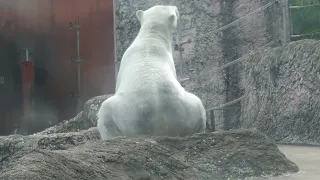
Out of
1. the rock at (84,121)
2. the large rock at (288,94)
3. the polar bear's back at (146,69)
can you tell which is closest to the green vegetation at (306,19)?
the large rock at (288,94)

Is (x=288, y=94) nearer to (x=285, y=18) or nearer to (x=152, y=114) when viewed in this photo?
(x=285, y=18)

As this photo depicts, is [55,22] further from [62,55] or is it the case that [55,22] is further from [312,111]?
[312,111]

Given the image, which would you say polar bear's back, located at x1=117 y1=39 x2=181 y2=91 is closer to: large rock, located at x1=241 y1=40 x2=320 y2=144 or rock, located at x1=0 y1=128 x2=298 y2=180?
rock, located at x1=0 y1=128 x2=298 y2=180

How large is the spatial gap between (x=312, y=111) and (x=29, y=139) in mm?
2514

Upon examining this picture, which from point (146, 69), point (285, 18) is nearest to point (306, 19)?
point (285, 18)

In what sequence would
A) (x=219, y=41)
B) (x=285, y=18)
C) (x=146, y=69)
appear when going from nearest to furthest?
(x=146, y=69) → (x=285, y=18) → (x=219, y=41)

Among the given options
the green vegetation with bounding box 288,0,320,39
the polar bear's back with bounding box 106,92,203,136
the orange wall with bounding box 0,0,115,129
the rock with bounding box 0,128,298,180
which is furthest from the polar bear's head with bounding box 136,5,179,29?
the orange wall with bounding box 0,0,115,129

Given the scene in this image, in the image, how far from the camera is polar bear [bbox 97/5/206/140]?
395 cm

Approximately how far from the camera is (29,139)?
4008 mm

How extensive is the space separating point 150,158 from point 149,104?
850 mm

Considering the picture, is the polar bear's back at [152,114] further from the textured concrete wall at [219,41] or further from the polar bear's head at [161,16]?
the textured concrete wall at [219,41]

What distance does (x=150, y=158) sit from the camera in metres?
3.11

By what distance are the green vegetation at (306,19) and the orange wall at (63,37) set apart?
3162 millimetres

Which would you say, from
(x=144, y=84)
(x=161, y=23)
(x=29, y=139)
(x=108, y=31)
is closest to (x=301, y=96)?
(x=161, y=23)
